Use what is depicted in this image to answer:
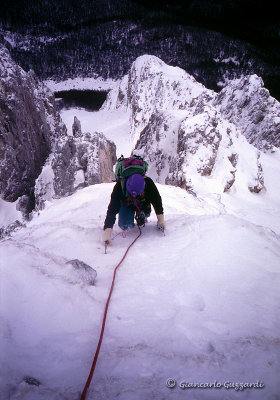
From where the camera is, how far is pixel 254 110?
Result: 29203mm

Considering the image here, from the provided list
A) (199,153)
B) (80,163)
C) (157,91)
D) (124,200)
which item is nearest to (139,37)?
(157,91)

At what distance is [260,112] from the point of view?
28906 millimetres

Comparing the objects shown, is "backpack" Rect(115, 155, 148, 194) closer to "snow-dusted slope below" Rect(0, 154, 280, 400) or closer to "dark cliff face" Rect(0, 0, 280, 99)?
"snow-dusted slope below" Rect(0, 154, 280, 400)

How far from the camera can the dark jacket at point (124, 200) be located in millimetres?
3859

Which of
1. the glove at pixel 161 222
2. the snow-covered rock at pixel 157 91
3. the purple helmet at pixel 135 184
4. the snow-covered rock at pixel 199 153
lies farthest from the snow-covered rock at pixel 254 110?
the purple helmet at pixel 135 184

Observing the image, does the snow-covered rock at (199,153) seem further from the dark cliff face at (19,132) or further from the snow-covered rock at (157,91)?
the dark cliff face at (19,132)

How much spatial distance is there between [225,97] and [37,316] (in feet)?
114

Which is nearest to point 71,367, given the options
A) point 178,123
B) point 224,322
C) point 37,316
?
point 37,316

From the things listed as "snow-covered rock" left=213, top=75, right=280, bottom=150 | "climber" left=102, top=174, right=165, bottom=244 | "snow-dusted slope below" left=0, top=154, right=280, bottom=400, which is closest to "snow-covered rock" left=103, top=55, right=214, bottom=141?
"snow-covered rock" left=213, top=75, right=280, bottom=150

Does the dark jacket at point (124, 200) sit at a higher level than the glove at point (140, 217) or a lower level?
higher

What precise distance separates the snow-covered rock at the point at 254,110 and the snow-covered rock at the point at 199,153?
11975 mm

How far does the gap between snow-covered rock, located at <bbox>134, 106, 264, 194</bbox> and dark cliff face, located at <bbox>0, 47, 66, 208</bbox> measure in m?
15.4

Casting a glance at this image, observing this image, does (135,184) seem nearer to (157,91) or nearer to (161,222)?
(161,222)

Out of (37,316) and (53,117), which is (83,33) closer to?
(53,117)
